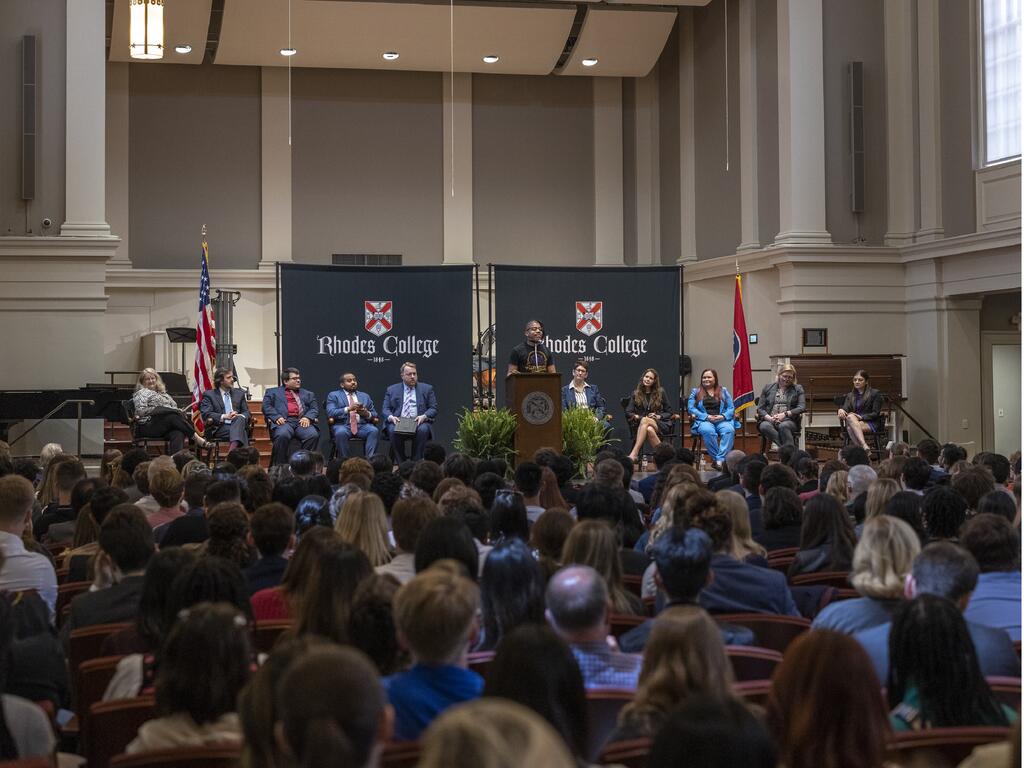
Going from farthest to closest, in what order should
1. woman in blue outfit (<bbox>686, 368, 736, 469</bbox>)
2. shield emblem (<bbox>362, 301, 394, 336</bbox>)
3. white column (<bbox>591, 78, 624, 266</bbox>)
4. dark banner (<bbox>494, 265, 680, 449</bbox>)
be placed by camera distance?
white column (<bbox>591, 78, 624, 266</bbox>), dark banner (<bbox>494, 265, 680, 449</bbox>), shield emblem (<bbox>362, 301, 394, 336</bbox>), woman in blue outfit (<bbox>686, 368, 736, 469</bbox>)

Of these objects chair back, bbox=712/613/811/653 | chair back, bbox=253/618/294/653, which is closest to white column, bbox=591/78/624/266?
chair back, bbox=712/613/811/653

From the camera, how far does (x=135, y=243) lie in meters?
18.6

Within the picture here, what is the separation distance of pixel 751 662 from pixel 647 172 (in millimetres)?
17125

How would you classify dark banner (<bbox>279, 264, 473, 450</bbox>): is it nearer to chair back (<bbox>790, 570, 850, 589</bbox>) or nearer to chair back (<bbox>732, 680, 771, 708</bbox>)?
chair back (<bbox>790, 570, 850, 589</bbox>)

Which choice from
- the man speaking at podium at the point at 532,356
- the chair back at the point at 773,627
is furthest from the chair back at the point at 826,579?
the man speaking at podium at the point at 532,356

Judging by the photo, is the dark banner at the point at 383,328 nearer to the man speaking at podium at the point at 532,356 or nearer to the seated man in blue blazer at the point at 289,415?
the seated man in blue blazer at the point at 289,415

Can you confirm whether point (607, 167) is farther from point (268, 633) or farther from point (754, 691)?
point (754, 691)

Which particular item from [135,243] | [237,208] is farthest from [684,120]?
[135,243]

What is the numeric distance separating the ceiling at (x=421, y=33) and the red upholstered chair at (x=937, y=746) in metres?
→ 15.8

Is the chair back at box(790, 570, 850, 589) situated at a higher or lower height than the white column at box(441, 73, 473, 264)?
lower

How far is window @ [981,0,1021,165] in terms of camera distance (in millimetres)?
13844

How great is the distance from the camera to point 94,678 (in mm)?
3363

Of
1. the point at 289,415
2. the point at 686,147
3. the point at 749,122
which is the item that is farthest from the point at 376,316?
the point at 686,147

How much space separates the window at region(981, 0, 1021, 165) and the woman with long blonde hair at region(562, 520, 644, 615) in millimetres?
11326
